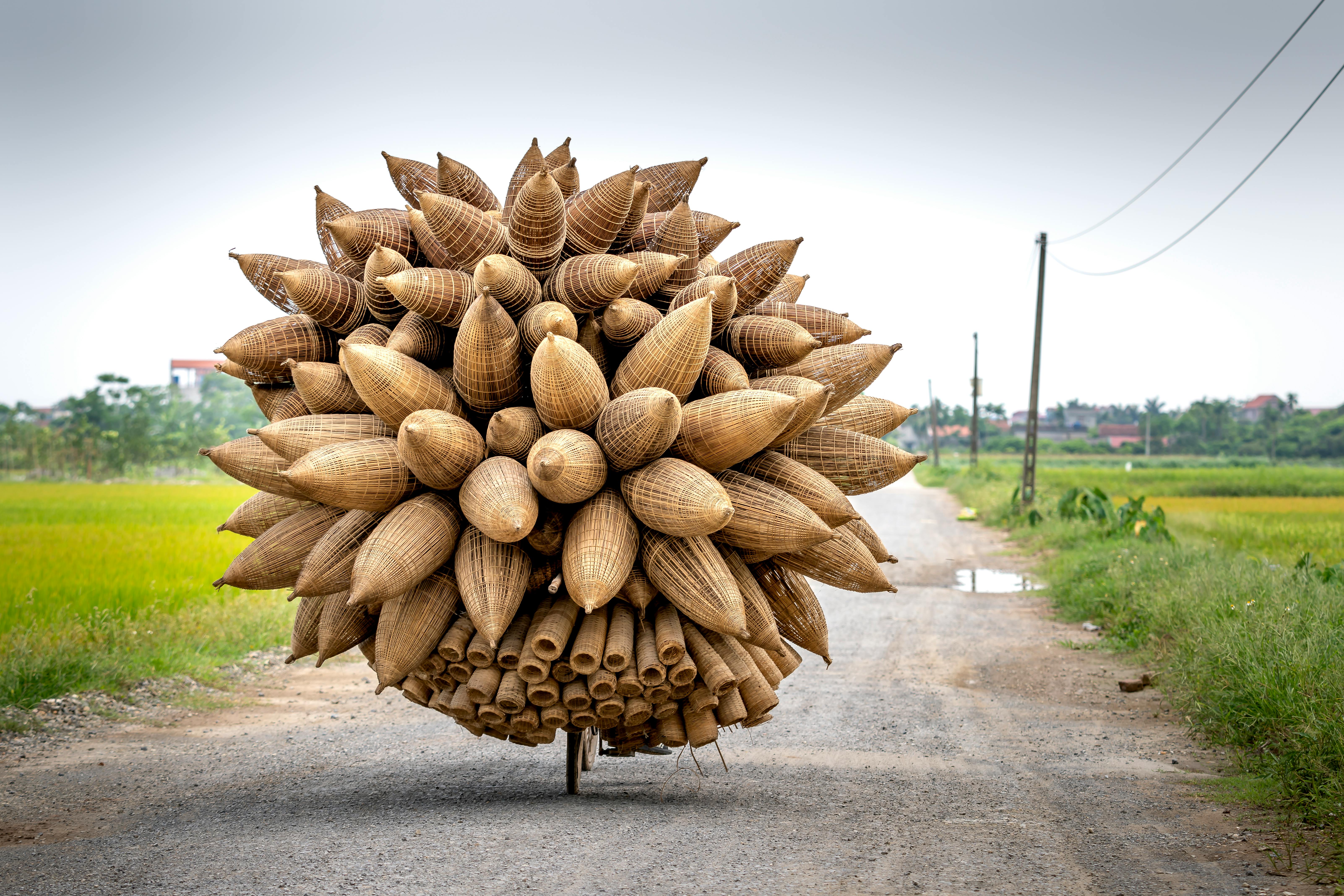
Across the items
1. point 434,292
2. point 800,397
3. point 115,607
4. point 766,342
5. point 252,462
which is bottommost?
point 115,607

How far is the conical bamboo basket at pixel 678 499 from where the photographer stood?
3240 millimetres

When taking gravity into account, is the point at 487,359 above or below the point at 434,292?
below

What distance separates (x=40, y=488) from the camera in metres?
22.1

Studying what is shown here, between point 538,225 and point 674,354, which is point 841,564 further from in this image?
point 538,225

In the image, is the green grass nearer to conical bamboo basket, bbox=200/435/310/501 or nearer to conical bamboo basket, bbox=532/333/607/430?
conical bamboo basket, bbox=200/435/310/501

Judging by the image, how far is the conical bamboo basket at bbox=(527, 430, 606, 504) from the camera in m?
3.18

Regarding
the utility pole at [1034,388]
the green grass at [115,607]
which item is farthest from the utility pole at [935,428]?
the green grass at [115,607]

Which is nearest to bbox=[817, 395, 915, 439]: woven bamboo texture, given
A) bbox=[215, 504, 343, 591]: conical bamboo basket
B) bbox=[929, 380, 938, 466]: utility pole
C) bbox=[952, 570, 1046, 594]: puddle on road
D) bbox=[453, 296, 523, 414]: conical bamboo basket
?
bbox=[453, 296, 523, 414]: conical bamboo basket

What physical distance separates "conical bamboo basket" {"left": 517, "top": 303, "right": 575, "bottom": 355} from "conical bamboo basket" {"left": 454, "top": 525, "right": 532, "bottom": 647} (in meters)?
0.76

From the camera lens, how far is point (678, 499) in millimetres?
3275

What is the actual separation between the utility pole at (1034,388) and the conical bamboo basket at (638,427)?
19.6 meters

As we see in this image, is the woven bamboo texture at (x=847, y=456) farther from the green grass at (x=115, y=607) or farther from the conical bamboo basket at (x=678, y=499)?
the green grass at (x=115, y=607)

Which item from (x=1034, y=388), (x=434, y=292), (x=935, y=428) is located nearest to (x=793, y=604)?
(x=434, y=292)

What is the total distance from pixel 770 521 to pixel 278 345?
2222 mm
